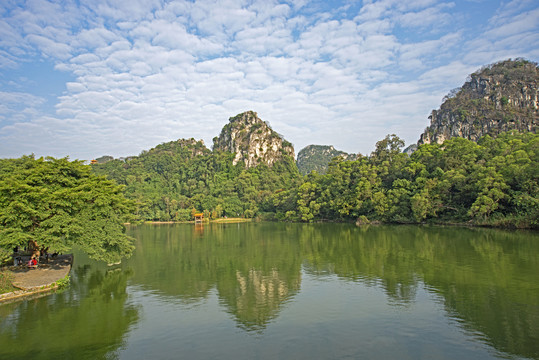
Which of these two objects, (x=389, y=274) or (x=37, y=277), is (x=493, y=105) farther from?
(x=37, y=277)

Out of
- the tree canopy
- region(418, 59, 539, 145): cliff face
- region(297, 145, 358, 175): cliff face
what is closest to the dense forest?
the tree canopy

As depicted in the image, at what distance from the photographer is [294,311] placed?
1331 centimetres

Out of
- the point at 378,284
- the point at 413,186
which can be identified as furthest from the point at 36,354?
the point at 413,186

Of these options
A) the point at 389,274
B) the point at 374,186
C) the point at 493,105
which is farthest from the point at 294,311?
the point at 493,105

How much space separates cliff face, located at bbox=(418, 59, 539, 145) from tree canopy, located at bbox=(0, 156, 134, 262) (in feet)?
255

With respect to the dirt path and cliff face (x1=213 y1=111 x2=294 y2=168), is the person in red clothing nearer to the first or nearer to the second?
the dirt path

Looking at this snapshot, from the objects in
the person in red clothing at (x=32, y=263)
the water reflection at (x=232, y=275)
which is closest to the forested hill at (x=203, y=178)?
the water reflection at (x=232, y=275)

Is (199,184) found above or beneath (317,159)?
beneath

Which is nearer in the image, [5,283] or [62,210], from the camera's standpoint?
[5,283]

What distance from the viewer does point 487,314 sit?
39.0ft

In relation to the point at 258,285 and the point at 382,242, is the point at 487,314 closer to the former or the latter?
the point at 258,285

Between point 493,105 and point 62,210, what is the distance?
92265 millimetres

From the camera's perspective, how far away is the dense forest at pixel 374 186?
125 ft

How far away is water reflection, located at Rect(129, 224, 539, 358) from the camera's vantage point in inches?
472
